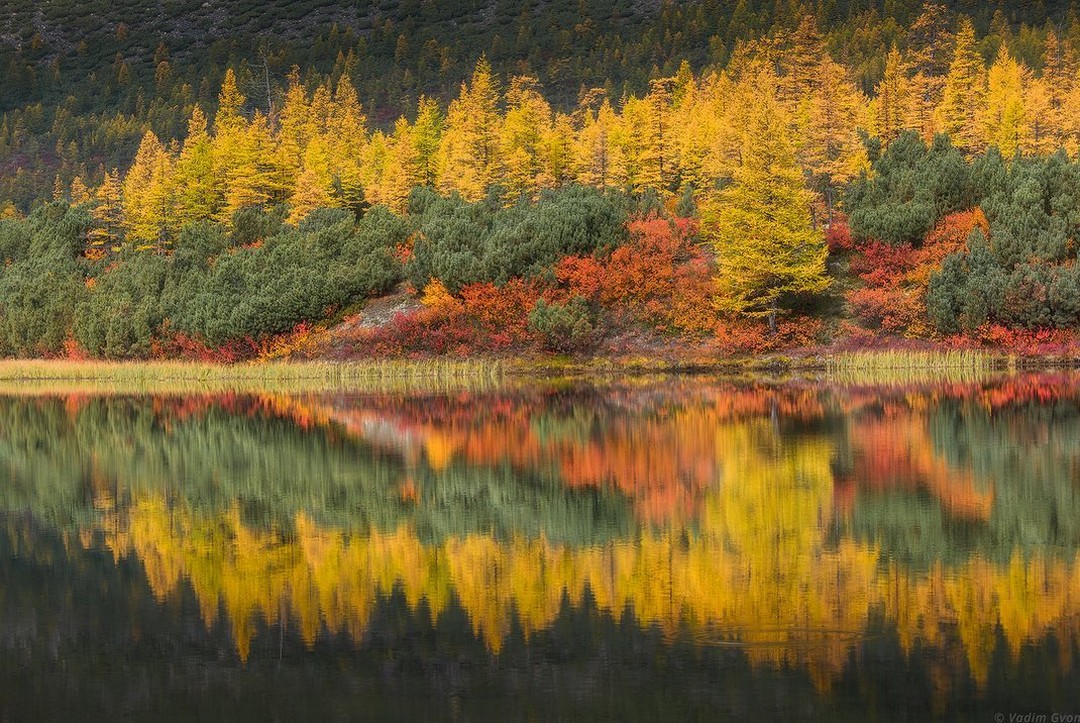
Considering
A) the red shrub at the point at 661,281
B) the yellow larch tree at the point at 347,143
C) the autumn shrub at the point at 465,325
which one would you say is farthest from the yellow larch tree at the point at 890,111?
the yellow larch tree at the point at 347,143

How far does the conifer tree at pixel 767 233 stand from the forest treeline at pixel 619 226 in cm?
14

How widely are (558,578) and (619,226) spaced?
5511 cm

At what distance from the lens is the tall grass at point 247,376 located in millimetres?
60094

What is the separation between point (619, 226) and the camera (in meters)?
69.3

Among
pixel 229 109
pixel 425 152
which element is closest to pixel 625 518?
pixel 425 152

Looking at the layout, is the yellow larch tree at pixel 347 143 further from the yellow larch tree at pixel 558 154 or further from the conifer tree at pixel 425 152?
the yellow larch tree at pixel 558 154

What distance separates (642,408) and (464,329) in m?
28.8

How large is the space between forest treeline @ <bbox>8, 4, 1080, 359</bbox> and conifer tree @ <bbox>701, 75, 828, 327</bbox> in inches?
5.5

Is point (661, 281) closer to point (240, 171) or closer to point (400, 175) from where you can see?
point (400, 175)

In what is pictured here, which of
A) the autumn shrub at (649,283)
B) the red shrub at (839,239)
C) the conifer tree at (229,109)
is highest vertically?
the conifer tree at (229,109)

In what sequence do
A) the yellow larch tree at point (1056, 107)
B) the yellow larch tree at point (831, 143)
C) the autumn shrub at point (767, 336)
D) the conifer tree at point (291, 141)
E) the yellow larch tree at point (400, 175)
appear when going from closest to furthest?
the autumn shrub at point (767, 336) < the yellow larch tree at point (831, 143) < the yellow larch tree at point (1056, 107) < the yellow larch tree at point (400, 175) < the conifer tree at point (291, 141)

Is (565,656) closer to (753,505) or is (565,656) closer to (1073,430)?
(753,505)

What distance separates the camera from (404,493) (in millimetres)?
22828

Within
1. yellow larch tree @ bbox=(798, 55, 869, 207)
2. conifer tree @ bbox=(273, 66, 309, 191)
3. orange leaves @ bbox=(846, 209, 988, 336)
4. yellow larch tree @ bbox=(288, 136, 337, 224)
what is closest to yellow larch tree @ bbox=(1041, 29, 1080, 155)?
yellow larch tree @ bbox=(798, 55, 869, 207)
